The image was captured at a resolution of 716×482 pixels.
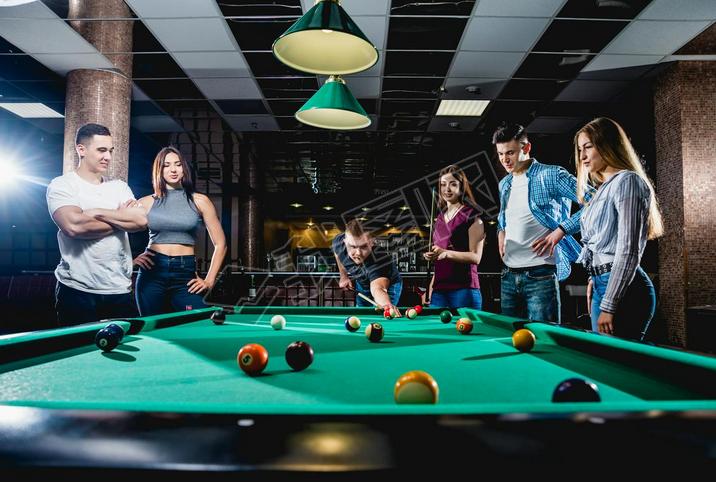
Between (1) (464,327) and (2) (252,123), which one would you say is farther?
(2) (252,123)

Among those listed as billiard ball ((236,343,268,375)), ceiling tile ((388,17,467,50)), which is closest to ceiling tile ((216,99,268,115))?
ceiling tile ((388,17,467,50))

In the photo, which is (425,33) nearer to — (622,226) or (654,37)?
(654,37)

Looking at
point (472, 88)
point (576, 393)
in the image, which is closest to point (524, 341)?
point (576, 393)

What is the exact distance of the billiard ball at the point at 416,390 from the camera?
92cm

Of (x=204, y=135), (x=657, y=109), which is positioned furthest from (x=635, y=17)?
(x=204, y=135)

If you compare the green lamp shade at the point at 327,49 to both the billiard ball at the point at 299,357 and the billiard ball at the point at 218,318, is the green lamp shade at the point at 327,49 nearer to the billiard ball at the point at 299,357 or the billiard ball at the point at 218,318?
the billiard ball at the point at 218,318

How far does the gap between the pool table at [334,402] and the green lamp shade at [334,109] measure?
1542 millimetres

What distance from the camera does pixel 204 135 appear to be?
7.94m

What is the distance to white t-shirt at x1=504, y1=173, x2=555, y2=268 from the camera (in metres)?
3.04

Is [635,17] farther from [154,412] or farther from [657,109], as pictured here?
[154,412]

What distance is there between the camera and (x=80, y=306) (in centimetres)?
311

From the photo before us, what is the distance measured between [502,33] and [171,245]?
3.57m

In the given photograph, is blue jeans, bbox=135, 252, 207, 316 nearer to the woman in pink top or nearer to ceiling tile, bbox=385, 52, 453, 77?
the woman in pink top

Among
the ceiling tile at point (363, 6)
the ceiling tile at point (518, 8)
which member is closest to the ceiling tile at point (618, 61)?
the ceiling tile at point (518, 8)
